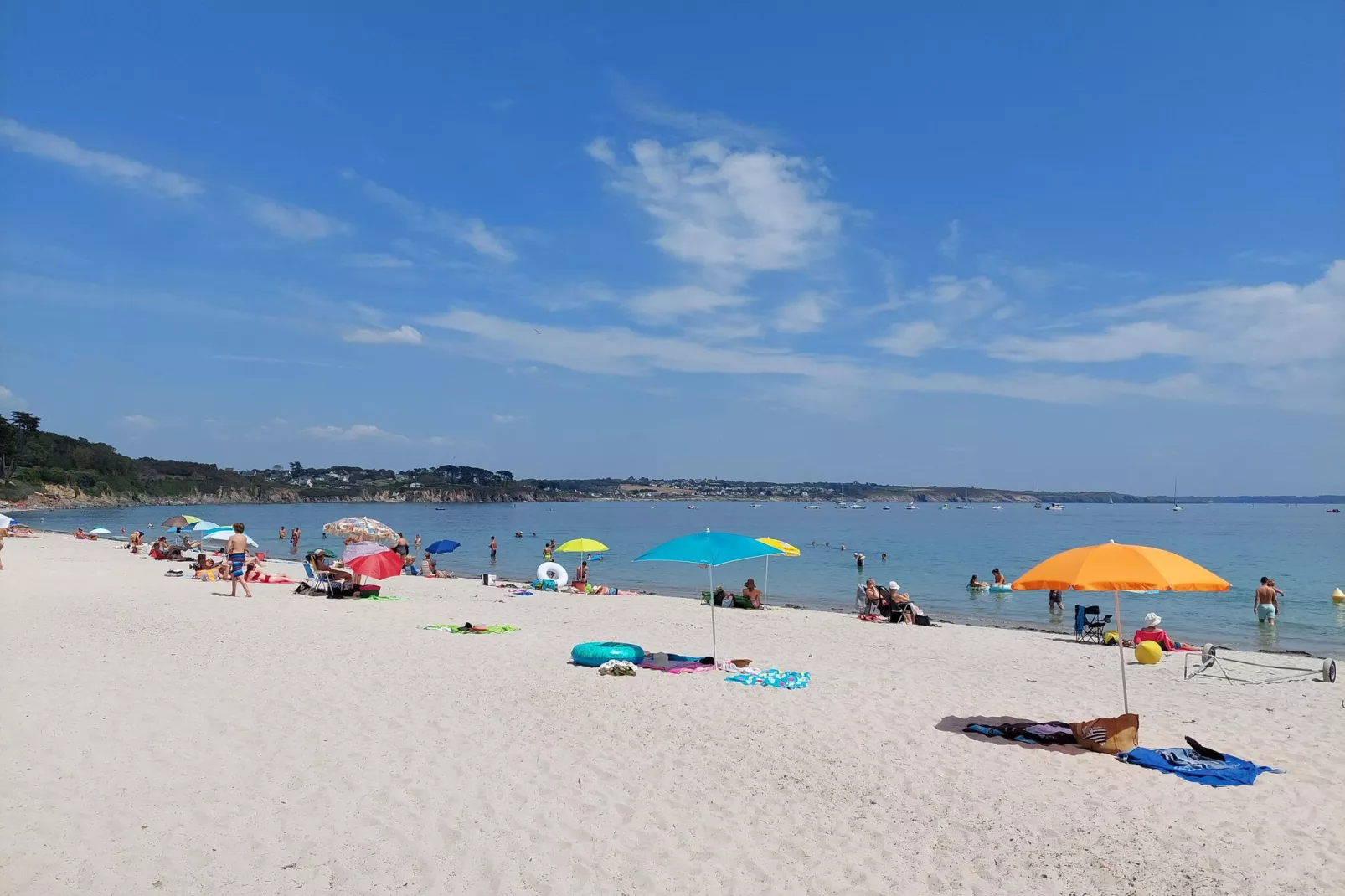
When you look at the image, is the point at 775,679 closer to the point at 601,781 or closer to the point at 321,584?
the point at 601,781

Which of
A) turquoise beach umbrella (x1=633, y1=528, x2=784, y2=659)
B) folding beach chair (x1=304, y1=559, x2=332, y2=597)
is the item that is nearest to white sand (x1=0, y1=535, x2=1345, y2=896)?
turquoise beach umbrella (x1=633, y1=528, x2=784, y2=659)

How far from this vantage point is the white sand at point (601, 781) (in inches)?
196

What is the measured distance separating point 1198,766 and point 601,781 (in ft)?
16.8

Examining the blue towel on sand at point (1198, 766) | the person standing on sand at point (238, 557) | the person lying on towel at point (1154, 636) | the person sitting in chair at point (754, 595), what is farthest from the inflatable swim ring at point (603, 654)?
the person standing on sand at point (238, 557)

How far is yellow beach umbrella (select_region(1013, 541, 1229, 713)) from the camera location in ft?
22.9

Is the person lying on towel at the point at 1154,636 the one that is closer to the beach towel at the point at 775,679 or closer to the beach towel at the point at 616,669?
the beach towel at the point at 775,679

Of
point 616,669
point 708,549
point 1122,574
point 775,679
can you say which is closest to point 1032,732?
point 1122,574

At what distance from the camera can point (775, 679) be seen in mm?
10039

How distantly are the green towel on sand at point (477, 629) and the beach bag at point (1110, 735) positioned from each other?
9703 mm

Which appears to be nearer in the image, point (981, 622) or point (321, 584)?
point (321, 584)

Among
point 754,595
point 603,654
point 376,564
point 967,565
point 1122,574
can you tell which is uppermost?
point 1122,574

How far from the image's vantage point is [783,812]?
592cm

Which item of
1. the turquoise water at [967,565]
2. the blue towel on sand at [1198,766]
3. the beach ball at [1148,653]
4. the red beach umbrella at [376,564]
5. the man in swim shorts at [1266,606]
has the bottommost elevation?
the turquoise water at [967,565]

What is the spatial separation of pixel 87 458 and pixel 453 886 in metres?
143
